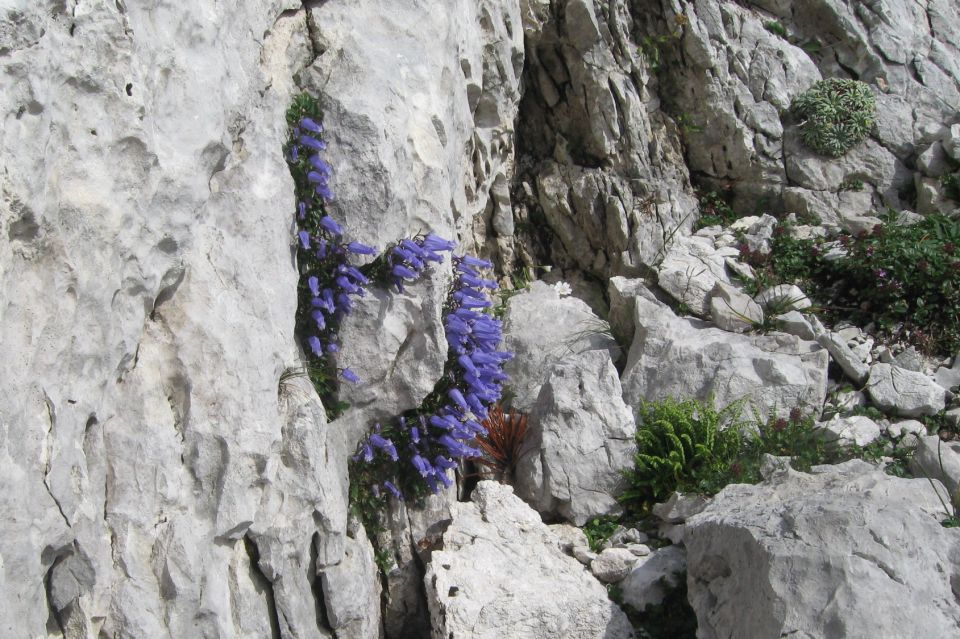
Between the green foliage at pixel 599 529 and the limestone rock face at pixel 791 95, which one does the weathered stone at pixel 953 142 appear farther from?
the green foliage at pixel 599 529

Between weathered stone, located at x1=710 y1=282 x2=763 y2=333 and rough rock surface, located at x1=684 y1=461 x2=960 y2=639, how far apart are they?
3.34 m

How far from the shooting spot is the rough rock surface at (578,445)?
24.4ft

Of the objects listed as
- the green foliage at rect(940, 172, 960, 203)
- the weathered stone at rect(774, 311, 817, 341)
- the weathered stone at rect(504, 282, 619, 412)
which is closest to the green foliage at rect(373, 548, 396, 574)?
the weathered stone at rect(504, 282, 619, 412)

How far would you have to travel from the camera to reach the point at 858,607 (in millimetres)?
4625

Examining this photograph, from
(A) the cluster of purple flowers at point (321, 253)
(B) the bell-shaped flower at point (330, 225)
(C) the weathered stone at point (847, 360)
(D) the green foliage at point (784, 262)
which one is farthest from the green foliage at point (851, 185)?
(B) the bell-shaped flower at point (330, 225)

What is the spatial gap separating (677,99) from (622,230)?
219 cm

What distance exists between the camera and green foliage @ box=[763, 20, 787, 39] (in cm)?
1157

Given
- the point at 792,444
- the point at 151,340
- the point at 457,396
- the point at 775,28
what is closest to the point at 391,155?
the point at 457,396

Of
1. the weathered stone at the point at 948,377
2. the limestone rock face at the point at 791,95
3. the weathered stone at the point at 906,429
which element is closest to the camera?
the weathered stone at the point at 906,429

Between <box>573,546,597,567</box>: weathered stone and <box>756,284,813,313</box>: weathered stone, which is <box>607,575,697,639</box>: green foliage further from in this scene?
<box>756,284,813,313</box>: weathered stone

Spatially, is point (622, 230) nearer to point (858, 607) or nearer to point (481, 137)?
point (481, 137)

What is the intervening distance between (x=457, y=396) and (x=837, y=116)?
7.31 metres

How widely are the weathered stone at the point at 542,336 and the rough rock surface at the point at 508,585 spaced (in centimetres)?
199

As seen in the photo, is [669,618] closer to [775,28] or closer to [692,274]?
[692,274]
